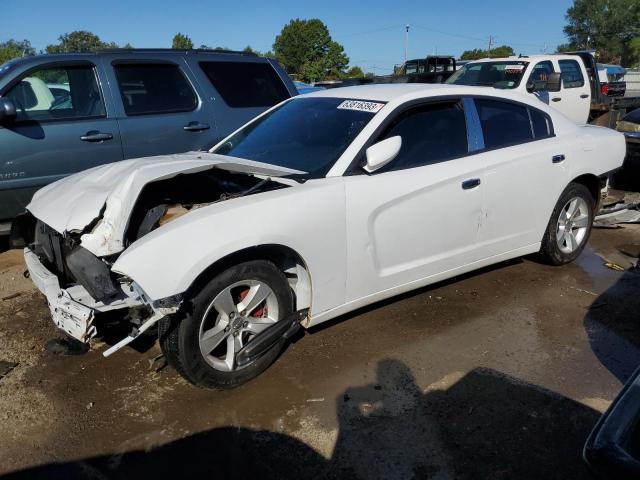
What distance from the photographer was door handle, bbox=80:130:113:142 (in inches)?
201

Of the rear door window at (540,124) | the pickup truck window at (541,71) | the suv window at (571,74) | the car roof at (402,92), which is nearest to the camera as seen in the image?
the car roof at (402,92)

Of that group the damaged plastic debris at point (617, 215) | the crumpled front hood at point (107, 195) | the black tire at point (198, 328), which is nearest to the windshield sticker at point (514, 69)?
the damaged plastic debris at point (617, 215)

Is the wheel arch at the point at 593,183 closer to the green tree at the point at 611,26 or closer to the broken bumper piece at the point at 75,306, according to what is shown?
the broken bumper piece at the point at 75,306

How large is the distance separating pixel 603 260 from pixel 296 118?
3.42 metres

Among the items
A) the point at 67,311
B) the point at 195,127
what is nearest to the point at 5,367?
the point at 67,311

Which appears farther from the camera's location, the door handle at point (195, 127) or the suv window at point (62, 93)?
the door handle at point (195, 127)

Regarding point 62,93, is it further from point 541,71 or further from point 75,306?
point 541,71

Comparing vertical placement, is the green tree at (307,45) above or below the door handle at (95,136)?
above

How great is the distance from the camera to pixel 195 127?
566 centimetres

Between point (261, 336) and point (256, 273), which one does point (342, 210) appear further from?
point (261, 336)

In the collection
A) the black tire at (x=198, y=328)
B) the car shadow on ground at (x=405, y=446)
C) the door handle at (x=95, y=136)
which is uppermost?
the door handle at (x=95, y=136)

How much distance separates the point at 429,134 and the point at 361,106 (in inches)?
21.2

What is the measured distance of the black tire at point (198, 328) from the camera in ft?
9.20

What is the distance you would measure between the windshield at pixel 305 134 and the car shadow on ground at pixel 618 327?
221cm
